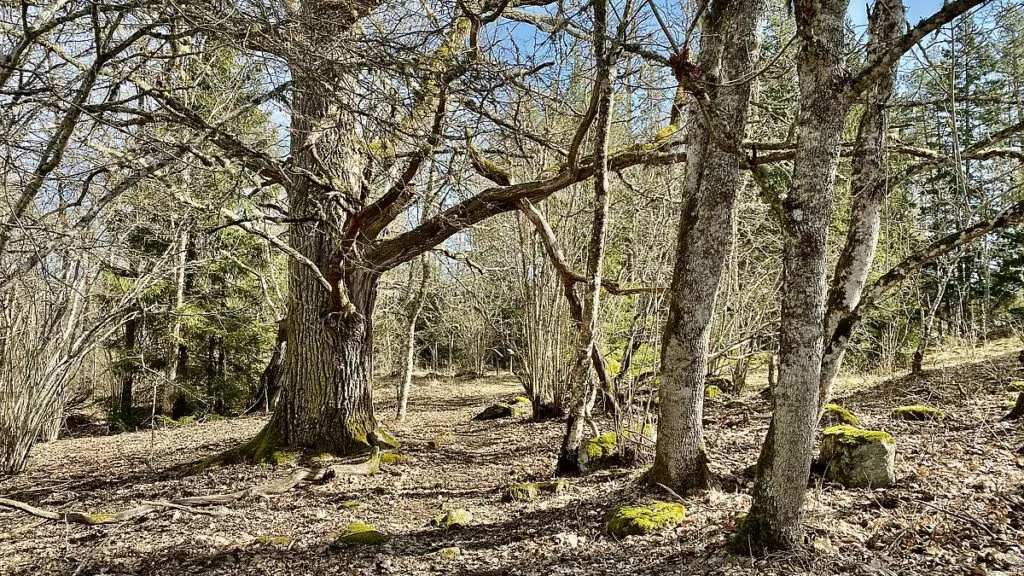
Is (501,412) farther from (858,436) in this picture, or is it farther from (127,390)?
(127,390)

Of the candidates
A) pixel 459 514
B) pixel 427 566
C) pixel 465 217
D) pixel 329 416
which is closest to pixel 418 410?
pixel 329 416

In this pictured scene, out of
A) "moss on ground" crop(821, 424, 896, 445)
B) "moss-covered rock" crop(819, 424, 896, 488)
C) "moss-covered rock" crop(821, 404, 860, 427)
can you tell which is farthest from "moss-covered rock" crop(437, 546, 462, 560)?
"moss-covered rock" crop(821, 404, 860, 427)

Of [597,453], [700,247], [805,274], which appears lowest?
[597,453]

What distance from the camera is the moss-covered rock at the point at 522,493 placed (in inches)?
193

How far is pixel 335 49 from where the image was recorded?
127 inches

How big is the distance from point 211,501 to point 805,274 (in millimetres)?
4978

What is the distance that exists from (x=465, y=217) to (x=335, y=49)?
2.90 m

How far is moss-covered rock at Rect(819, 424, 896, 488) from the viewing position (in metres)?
4.07

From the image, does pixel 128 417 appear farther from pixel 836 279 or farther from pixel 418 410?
pixel 836 279

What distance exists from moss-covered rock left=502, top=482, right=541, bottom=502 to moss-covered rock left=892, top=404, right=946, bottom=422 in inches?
156

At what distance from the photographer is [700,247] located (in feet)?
13.8

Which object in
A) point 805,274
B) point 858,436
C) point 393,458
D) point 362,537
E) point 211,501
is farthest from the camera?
point 393,458

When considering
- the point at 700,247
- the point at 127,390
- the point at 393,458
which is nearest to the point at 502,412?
the point at 393,458

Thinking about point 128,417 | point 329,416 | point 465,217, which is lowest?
point 128,417
